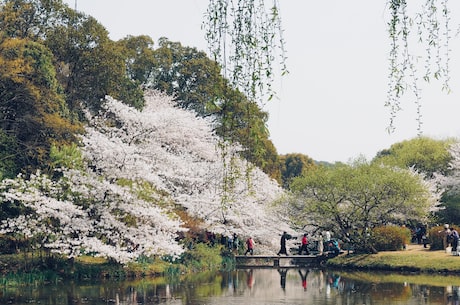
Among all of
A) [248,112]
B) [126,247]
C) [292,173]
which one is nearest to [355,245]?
[126,247]

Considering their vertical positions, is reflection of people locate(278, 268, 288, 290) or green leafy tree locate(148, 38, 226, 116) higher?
green leafy tree locate(148, 38, 226, 116)

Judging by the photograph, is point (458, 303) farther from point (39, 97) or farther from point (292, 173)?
point (292, 173)

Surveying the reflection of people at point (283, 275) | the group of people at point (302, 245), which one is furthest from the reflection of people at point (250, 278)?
the group of people at point (302, 245)

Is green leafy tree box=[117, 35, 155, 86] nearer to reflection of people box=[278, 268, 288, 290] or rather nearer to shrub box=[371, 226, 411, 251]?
reflection of people box=[278, 268, 288, 290]

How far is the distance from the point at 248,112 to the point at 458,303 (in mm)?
13632

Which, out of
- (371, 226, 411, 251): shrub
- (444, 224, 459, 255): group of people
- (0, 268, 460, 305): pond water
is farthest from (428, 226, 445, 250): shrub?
(0, 268, 460, 305): pond water

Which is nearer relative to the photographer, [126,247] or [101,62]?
[126,247]

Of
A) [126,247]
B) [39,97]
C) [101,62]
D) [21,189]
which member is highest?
[101,62]

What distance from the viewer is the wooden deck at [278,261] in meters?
33.0

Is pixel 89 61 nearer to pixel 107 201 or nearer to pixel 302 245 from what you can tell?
pixel 107 201

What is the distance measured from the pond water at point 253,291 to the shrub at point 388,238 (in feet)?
13.5

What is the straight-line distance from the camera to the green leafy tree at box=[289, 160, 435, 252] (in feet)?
96.3

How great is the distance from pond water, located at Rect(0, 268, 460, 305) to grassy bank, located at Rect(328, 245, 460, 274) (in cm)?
110

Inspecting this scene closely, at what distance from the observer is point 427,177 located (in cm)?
4453
